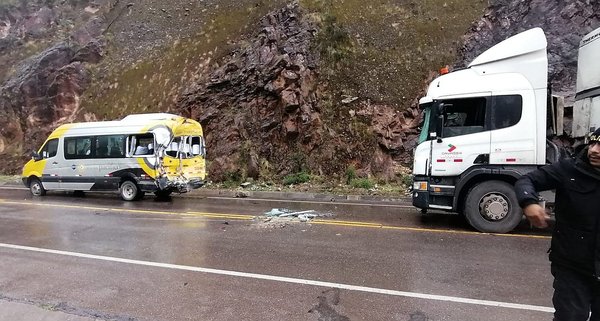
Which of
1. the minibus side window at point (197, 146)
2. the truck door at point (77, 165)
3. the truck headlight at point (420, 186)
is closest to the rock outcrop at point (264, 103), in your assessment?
the minibus side window at point (197, 146)

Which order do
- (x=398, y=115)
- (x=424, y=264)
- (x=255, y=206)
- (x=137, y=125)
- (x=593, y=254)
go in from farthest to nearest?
(x=398, y=115) → (x=137, y=125) → (x=255, y=206) → (x=424, y=264) → (x=593, y=254)

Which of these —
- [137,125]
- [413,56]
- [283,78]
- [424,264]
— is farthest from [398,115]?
[424,264]

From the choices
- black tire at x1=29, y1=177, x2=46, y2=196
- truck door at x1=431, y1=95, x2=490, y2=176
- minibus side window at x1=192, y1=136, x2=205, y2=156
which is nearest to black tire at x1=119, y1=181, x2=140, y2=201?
minibus side window at x1=192, y1=136, x2=205, y2=156

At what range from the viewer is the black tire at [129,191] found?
13.1 m

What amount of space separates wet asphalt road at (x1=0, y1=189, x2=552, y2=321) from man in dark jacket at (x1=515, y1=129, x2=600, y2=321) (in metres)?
1.50

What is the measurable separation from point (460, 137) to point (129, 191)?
10.3 m

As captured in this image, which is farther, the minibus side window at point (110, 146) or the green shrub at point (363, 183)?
the green shrub at point (363, 183)

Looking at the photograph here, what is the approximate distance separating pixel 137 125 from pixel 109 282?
344 inches

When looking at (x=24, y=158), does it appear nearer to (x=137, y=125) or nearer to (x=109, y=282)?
(x=137, y=125)

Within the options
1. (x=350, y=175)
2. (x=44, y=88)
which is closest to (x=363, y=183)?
(x=350, y=175)

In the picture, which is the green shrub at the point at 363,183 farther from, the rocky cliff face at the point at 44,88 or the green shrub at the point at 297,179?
the rocky cliff face at the point at 44,88

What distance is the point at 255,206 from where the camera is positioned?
11.4 m

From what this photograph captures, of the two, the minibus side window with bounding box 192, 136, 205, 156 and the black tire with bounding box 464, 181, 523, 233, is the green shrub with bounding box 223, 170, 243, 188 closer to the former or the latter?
the minibus side window with bounding box 192, 136, 205, 156

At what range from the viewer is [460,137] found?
7.82 m
